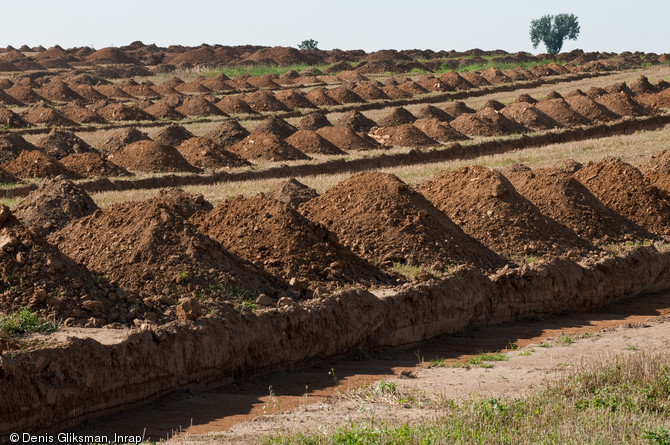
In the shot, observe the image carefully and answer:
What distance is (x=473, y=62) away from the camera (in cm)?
8431

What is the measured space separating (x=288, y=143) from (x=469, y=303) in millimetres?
18198

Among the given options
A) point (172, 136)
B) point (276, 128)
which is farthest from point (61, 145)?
point (276, 128)

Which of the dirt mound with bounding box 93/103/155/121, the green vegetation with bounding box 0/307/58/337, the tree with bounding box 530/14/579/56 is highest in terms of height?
the tree with bounding box 530/14/579/56

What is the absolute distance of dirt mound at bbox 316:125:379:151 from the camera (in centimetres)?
3191

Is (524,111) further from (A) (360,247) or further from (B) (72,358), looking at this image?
(B) (72,358)

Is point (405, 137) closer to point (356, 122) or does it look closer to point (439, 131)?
point (439, 131)

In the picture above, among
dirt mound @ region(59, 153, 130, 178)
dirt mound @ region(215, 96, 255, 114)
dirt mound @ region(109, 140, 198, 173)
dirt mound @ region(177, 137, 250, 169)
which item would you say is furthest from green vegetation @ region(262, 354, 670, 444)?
dirt mound @ region(215, 96, 255, 114)

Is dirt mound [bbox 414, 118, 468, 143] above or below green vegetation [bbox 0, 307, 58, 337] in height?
above

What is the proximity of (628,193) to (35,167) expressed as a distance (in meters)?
14.6

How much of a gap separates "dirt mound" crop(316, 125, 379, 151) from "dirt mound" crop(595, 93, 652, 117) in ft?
47.3

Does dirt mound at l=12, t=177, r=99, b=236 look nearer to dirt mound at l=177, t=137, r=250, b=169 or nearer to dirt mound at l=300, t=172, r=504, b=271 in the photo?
dirt mound at l=300, t=172, r=504, b=271

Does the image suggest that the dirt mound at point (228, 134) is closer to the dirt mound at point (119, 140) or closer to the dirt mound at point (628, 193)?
the dirt mound at point (119, 140)

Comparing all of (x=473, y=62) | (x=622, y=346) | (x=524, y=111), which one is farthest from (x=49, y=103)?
(x=473, y=62)

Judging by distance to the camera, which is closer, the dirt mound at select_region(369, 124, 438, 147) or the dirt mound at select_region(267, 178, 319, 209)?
the dirt mound at select_region(267, 178, 319, 209)
